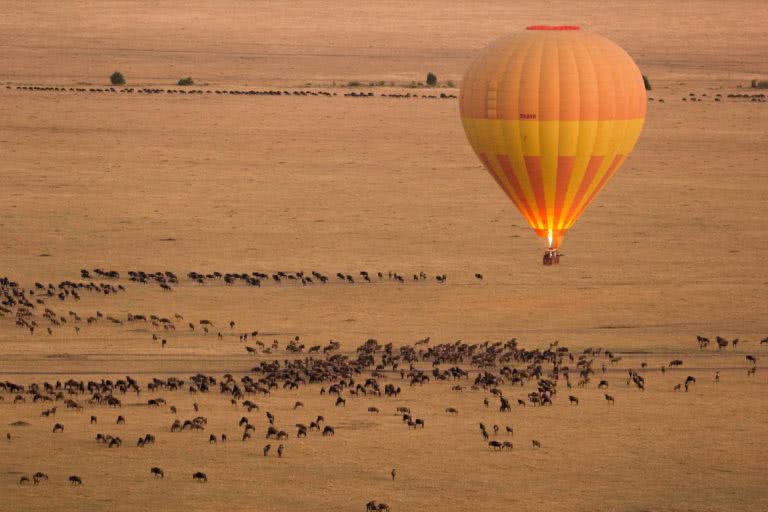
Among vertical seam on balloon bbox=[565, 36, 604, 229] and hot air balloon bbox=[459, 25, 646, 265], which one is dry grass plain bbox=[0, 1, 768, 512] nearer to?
vertical seam on balloon bbox=[565, 36, 604, 229]

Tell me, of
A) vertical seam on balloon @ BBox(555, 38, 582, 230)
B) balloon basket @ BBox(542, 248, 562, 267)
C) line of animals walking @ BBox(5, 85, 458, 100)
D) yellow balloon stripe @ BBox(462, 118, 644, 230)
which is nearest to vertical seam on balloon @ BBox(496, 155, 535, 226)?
yellow balloon stripe @ BBox(462, 118, 644, 230)

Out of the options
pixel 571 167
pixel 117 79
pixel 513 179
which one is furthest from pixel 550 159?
pixel 117 79

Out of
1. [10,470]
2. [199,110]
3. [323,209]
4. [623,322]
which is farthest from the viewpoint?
[199,110]

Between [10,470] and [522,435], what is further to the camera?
[522,435]

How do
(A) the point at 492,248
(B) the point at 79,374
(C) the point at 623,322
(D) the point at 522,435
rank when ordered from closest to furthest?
(D) the point at 522,435 < (B) the point at 79,374 < (C) the point at 623,322 < (A) the point at 492,248

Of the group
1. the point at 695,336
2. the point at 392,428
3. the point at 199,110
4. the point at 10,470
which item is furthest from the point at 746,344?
the point at 199,110

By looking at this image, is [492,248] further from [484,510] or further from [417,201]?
[484,510]

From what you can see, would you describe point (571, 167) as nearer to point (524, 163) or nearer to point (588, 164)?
point (588, 164)
